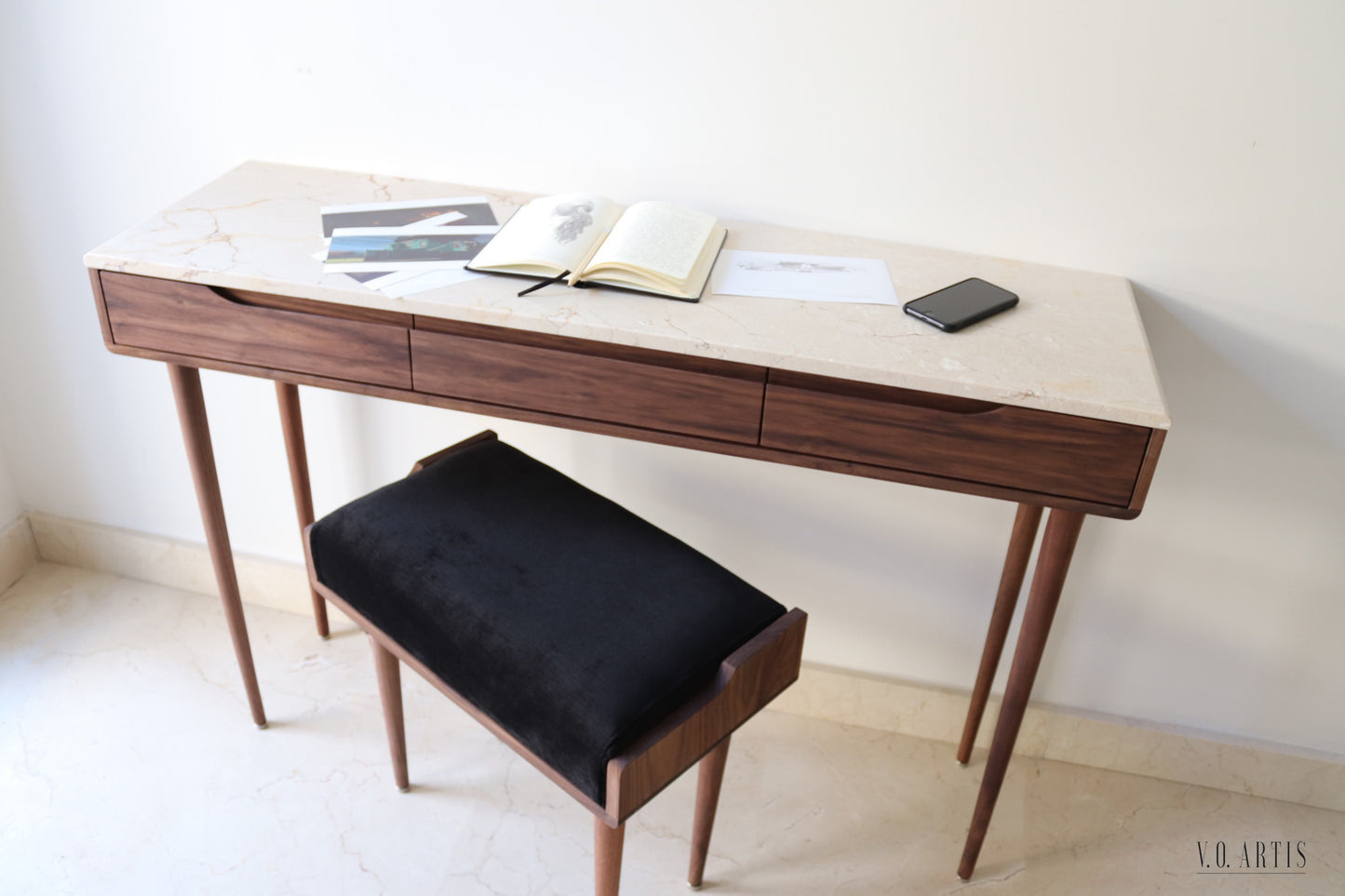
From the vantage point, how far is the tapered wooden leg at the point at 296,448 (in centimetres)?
184

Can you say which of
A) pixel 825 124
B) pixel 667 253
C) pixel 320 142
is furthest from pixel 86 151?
pixel 825 124

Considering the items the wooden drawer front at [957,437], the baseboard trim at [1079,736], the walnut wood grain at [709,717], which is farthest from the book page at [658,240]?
the baseboard trim at [1079,736]

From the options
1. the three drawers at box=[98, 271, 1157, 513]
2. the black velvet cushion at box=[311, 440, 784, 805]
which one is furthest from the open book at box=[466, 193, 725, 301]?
the black velvet cushion at box=[311, 440, 784, 805]

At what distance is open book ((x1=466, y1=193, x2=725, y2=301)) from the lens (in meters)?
1.39

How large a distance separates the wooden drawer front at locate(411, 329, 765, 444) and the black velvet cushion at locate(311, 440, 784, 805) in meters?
0.17

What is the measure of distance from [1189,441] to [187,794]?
5.42ft

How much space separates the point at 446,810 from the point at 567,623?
0.64 m

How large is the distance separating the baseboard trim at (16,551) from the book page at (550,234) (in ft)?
4.37

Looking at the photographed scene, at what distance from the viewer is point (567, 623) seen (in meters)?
1.29

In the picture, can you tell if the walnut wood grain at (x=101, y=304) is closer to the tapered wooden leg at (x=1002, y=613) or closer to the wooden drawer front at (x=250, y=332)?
the wooden drawer front at (x=250, y=332)

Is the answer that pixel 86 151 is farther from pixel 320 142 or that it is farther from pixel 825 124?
pixel 825 124

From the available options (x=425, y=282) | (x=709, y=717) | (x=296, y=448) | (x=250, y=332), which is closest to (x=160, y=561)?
(x=296, y=448)

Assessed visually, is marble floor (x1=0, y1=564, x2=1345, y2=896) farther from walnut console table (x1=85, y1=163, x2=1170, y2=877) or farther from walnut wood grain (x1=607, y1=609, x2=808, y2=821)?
walnut wood grain (x1=607, y1=609, x2=808, y2=821)

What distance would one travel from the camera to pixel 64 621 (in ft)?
6.82
